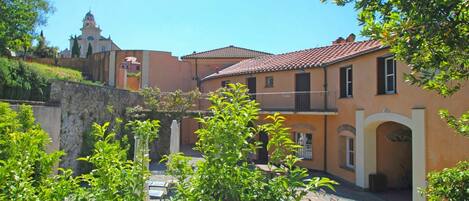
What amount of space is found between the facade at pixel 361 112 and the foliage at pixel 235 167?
10873mm

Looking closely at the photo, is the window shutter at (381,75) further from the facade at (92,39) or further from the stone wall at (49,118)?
the facade at (92,39)

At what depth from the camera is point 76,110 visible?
43.9 feet

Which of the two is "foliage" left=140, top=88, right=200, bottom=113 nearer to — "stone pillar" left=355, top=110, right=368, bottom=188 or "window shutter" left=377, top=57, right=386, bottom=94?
"stone pillar" left=355, top=110, right=368, bottom=188

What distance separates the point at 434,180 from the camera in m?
5.66

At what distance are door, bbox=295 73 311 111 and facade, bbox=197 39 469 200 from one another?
2.2 inches

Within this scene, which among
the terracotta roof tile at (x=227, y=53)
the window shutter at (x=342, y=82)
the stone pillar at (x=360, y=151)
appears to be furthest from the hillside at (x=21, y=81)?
the terracotta roof tile at (x=227, y=53)

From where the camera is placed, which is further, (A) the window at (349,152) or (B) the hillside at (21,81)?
(A) the window at (349,152)

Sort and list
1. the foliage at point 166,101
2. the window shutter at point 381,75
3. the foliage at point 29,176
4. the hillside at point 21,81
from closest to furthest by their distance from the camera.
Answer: the foliage at point 29,176 → the hillside at point 21,81 → the window shutter at point 381,75 → the foliage at point 166,101

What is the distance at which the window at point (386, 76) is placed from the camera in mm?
14906

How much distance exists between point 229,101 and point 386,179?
15.5 meters

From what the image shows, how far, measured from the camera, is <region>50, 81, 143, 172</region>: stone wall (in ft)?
40.8

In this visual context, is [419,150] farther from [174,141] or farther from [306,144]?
[306,144]

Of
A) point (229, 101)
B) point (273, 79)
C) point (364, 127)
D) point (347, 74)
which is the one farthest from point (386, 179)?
point (229, 101)

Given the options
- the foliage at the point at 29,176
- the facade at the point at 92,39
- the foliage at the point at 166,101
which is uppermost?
the facade at the point at 92,39
